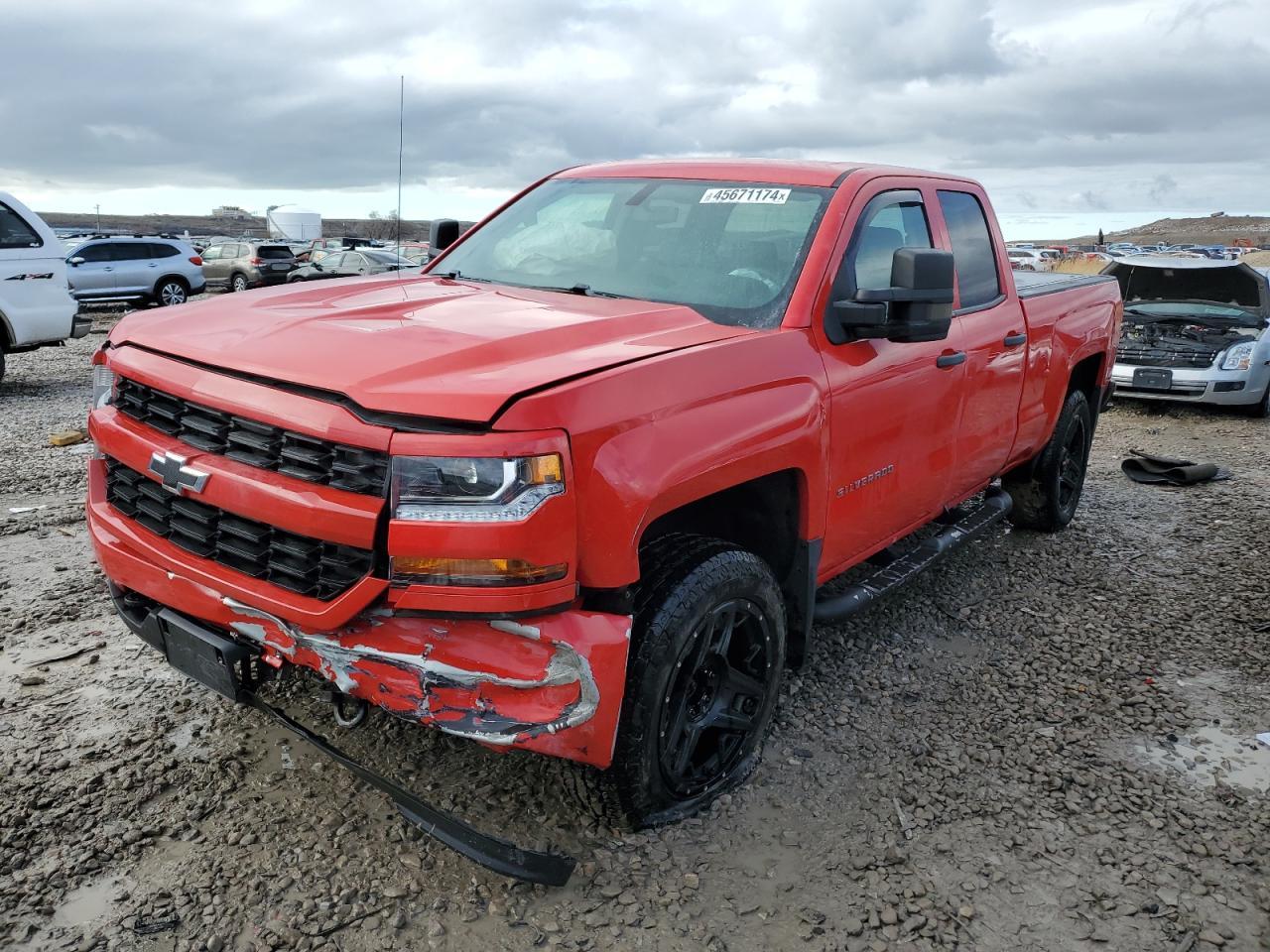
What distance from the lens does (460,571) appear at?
2229mm

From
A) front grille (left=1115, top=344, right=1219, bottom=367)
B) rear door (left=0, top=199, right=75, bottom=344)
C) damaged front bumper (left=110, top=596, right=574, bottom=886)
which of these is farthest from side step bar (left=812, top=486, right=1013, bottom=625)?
rear door (left=0, top=199, right=75, bottom=344)

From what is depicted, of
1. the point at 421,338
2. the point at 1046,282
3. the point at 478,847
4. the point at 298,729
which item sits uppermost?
the point at 1046,282

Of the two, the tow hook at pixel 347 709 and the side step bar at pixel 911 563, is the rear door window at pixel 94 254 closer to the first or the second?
the side step bar at pixel 911 563

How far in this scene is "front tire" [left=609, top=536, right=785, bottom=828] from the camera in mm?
2570

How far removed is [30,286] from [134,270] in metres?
10.4

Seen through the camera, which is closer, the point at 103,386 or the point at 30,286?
the point at 103,386

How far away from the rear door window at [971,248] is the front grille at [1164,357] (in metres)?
6.59

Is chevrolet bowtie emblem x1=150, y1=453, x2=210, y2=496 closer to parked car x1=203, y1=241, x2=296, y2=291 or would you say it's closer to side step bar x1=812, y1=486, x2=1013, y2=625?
side step bar x1=812, y1=486, x2=1013, y2=625

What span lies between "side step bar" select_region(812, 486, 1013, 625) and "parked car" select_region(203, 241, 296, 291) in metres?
22.5

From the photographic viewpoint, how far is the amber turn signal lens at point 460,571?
222cm

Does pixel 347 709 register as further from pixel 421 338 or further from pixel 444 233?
pixel 444 233

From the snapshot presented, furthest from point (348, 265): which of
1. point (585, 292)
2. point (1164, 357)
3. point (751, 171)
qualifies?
point (585, 292)

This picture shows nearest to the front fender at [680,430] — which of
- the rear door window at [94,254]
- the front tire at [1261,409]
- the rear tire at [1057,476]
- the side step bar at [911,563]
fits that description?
the side step bar at [911,563]

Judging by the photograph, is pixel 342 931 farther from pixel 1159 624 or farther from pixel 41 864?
pixel 1159 624
